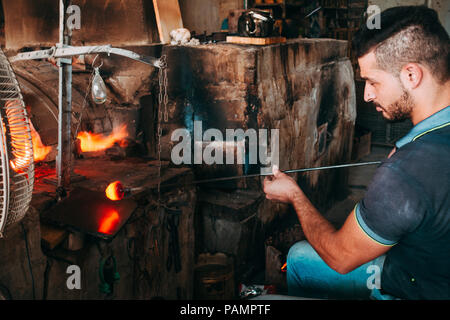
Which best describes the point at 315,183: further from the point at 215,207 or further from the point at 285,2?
the point at 285,2

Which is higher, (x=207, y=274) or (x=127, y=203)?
(x=127, y=203)

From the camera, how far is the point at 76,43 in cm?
570

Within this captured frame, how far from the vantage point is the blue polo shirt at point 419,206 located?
6.15 ft

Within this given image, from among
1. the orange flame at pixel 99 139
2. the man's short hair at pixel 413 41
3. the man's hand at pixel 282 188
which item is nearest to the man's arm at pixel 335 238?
the man's hand at pixel 282 188

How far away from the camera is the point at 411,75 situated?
2.12 meters

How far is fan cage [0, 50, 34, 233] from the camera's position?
1.96m

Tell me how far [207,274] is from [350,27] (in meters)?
9.84

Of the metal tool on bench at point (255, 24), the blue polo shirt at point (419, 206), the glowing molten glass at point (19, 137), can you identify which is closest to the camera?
the blue polo shirt at point (419, 206)

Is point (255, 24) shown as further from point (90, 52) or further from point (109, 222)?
point (109, 222)

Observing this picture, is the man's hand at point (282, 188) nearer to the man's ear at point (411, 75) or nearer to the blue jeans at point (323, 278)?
the blue jeans at point (323, 278)

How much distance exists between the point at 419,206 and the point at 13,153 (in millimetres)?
1969

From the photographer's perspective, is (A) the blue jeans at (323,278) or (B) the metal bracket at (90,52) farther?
(B) the metal bracket at (90,52)

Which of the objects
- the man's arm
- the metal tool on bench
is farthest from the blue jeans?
the metal tool on bench
